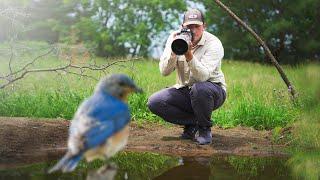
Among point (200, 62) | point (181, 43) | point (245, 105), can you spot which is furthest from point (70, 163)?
point (245, 105)

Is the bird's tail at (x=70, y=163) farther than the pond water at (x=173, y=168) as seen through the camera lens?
No

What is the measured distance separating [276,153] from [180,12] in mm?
19332

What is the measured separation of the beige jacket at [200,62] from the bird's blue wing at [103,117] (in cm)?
349

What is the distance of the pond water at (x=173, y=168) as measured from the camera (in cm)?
511

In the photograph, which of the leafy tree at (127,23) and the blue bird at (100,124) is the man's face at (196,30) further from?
the leafy tree at (127,23)

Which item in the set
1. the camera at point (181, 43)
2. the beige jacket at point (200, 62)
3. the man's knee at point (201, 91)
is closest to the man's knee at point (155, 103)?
the beige jacket at point (200, 62)

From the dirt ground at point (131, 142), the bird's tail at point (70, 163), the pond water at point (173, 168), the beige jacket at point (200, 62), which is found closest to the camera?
the bird's tail at point (70, 163)

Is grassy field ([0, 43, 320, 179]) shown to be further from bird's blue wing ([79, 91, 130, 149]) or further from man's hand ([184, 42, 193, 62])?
bird's blue wing ([79, 91, 130, 149])

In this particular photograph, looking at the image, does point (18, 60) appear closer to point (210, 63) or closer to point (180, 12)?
point (210, 63)

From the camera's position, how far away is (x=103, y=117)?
94.8 inches

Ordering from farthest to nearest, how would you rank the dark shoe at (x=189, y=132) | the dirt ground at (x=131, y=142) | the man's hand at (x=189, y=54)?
the dark shoe at (x=189, y=132)
the dirt ground at (x=131, y=142)
the man's hand at (x=189, y=54)

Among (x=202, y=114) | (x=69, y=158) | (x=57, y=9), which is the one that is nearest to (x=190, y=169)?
(x=202, y=114)

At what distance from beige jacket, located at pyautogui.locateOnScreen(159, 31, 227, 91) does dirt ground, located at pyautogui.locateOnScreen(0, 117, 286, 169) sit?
2.29ft

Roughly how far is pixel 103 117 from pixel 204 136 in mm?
4272
